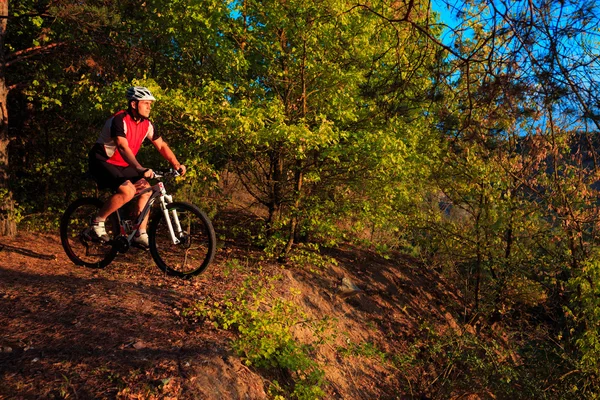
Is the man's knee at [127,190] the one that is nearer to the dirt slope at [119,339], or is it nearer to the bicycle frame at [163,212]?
the bicycle frame at [163,212]

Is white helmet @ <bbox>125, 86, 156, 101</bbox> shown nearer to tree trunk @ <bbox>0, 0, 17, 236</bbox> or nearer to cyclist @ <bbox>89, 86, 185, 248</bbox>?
cyclist @ <bbox>89, 86, 185, 248</bbox>

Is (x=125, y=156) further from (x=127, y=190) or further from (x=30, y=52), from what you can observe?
(x=30, y=52)

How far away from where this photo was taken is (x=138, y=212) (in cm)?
479

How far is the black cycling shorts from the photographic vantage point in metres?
4.56

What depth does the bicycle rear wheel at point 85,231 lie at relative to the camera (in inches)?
200

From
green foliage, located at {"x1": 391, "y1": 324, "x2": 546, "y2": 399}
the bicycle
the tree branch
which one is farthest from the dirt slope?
the tree branch

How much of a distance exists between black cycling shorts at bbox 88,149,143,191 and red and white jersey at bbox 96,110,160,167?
0.06m

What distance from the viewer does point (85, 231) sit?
5090 mm

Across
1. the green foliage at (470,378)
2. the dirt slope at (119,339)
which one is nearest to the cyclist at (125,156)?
the dirt slope at (119,339)

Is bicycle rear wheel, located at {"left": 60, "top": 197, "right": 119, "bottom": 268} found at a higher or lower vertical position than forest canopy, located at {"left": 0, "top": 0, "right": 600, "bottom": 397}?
lower

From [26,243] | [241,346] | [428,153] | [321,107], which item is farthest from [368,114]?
[26,243]

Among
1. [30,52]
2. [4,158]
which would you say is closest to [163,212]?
[4,158]

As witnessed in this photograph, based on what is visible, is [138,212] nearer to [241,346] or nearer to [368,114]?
[241,346]

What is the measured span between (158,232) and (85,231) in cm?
105
